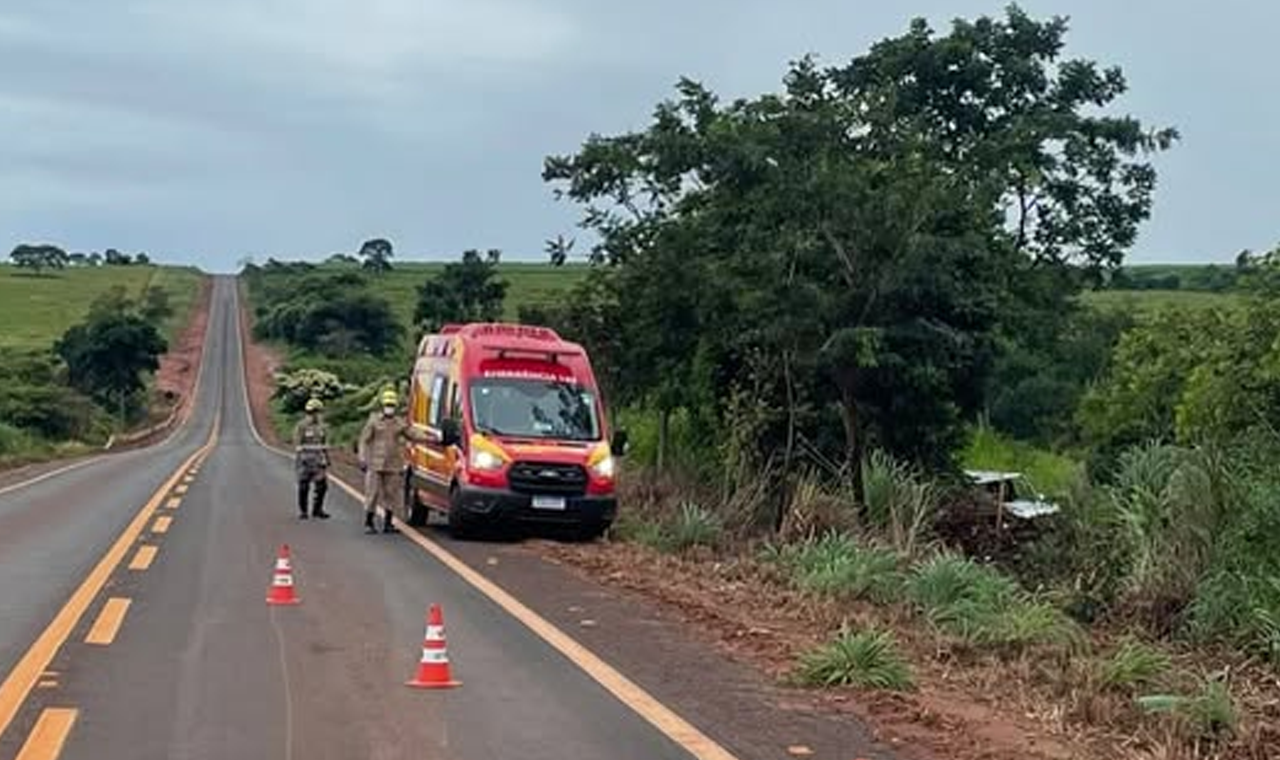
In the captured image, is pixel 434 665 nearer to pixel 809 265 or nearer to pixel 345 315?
pixel 809 265

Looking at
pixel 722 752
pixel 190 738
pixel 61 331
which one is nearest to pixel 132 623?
pixel 190 738

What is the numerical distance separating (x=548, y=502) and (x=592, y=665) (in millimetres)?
8995

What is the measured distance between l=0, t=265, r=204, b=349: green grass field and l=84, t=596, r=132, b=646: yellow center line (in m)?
96.2

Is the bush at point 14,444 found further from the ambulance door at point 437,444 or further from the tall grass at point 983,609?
the tall grass at point 983,609

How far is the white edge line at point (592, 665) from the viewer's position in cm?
830

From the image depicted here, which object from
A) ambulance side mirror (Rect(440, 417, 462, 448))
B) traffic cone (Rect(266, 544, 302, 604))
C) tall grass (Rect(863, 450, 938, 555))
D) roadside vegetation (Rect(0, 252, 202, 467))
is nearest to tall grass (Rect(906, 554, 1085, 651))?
tall grass (Rect(863, 450, 938, 555))

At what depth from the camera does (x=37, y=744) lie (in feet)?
26.0

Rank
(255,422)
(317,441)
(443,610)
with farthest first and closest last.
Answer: (255,422) < (317,441) < (443,610)

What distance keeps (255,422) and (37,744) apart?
8476cm

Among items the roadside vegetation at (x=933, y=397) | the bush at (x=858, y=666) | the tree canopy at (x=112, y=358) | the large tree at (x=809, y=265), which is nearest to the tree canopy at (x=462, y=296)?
the tree canopy at (x=112, y=358)

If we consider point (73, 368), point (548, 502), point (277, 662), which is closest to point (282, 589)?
point (277, 662)

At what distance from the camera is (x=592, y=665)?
423 inches

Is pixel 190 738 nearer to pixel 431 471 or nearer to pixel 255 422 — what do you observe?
pixel 431 471

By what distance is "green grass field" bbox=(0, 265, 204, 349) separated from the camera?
119 metres
